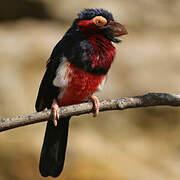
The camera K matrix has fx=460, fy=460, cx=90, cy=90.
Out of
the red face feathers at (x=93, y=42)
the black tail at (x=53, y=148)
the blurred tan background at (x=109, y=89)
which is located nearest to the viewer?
the red face feathers at (x=93, y=42)

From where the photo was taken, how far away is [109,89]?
7.44 metres

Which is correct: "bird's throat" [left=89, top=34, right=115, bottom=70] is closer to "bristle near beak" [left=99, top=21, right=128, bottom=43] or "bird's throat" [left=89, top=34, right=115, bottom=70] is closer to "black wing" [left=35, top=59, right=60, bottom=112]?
"bristle near beak" [left=99, top=21, right=128, bottom=43]

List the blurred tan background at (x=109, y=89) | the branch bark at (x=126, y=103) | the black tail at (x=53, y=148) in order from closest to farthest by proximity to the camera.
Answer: the branch bark at (x=126, y=103)
the black tail at (x=53, y=148)
the blurred tan background at (x=109, y=89)

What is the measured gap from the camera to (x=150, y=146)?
7418mm

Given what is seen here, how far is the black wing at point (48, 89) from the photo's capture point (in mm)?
4219

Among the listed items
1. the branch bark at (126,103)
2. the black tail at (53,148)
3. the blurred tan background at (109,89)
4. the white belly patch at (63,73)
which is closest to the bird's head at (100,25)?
the white belly patch at (63,73)

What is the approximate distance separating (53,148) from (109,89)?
3126 millimetres

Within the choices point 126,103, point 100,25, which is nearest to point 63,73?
point 100,25

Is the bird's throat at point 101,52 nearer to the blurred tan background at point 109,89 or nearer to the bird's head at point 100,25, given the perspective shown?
the bird's head at point 100,25

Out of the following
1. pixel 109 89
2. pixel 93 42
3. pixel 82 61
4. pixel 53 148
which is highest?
pixel 93 42

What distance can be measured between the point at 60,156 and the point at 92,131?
2.89 m

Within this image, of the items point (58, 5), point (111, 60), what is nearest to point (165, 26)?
point (58, 5)

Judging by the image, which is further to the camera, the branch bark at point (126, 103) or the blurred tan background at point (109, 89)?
the blurred tan background at point (109, 89)

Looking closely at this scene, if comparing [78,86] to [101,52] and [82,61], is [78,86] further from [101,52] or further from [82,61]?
[101,52]
